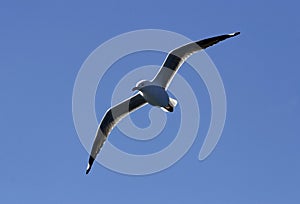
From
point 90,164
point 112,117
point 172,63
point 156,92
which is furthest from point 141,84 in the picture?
point 90,164

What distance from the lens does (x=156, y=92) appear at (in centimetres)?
3419

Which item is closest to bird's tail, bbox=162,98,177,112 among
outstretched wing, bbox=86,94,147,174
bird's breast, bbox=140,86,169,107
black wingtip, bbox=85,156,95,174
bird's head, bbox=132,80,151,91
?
bird's breast, bbox=140,86,169,107

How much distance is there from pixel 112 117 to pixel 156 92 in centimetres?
457

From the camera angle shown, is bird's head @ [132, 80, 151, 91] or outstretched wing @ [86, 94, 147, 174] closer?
bird's head @ [132, 80, 151, 91]

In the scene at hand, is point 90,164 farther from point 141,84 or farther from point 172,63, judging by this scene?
point 172,63

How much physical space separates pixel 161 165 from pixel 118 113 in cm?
384

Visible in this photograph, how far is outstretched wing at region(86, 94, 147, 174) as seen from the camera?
3722 centimetres

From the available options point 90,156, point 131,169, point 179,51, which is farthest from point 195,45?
point 90,156

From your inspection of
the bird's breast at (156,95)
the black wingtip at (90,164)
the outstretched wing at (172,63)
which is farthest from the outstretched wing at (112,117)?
the bird's breast at (156,95)

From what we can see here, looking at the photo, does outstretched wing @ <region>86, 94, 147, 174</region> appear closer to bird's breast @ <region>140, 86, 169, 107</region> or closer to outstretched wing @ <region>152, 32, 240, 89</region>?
outstretched wing @ <region>152, 32, 240, 89</region>

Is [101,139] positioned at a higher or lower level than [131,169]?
higher

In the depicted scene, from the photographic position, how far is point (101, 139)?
3831 centimetres

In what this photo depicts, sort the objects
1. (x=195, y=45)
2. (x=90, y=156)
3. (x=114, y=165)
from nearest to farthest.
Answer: (x=195, y=45) → (x=114, y=165) → (x=90, y=156)

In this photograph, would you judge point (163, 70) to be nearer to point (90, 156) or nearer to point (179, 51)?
point (179, 51)
